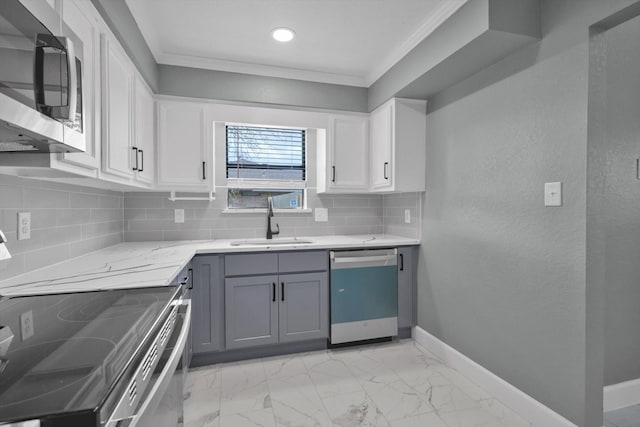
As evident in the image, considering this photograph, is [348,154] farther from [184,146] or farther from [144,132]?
[144,132]

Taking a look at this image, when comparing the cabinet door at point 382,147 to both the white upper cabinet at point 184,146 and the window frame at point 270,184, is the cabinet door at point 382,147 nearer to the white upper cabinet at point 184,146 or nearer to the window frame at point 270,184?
the window frame at point 270,184

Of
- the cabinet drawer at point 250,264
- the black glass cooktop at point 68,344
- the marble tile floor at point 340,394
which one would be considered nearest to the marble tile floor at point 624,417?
the marble tile floor at point 340,394

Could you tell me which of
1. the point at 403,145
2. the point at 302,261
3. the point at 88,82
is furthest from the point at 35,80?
the point at 403,145

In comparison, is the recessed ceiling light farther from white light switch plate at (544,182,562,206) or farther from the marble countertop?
white light switch plate at (544,182,562,206)

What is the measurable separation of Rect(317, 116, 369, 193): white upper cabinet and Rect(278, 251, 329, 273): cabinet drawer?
2.29 feet

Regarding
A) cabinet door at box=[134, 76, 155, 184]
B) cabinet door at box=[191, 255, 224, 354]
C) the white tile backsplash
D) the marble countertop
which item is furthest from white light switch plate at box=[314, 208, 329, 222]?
cabinet door at box=[134, 76, 155, 184]

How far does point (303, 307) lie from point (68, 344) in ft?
6.13

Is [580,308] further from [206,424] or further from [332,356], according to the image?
[206,424]

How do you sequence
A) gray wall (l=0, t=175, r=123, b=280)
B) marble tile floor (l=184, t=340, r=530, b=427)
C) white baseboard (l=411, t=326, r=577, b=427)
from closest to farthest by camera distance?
1. gray wall (l=0, t=175, r=123, b=280)
2. white baseboard (l=411, t=326, r=577, b=427)
3. marble tile floor (l=184, t=340, r=530, b=427)

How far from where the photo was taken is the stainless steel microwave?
0.77m

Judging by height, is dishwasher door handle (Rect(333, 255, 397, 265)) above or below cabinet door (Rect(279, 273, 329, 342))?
above

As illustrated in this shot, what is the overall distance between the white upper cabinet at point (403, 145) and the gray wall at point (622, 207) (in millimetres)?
1212

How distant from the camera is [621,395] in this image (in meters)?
1.80

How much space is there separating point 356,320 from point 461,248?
1009 mm
